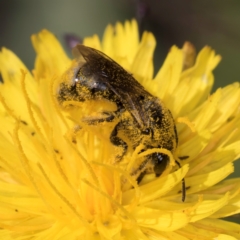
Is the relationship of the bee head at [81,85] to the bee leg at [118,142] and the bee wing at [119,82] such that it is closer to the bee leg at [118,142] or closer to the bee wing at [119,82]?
the bee wing at [119,82]

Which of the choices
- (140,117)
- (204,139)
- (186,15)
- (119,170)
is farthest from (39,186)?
(186,15)

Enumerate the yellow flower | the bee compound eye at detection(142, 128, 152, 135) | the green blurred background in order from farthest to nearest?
the green blurred background, the yellow flower, the bee compound eye at detection(142, 128, 152, 135)

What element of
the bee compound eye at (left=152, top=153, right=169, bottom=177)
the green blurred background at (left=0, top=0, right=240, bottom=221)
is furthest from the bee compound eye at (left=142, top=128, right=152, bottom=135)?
the green blurred background at (left=0, top=0, right=240, bottom=221)

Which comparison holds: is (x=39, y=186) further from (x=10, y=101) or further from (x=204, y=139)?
(x=204, y=139)

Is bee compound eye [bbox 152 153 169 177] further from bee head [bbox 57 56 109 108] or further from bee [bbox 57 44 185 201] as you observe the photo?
bee head [bbox 57 56 109 108]

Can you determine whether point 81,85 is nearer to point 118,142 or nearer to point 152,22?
point 118,142

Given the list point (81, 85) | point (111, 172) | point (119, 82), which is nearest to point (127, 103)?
point (119, 82)

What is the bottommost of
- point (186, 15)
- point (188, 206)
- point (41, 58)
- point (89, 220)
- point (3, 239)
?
point (3, 239)

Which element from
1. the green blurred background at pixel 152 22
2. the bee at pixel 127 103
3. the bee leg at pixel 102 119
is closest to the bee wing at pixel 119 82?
the bee at pixel 127 103
